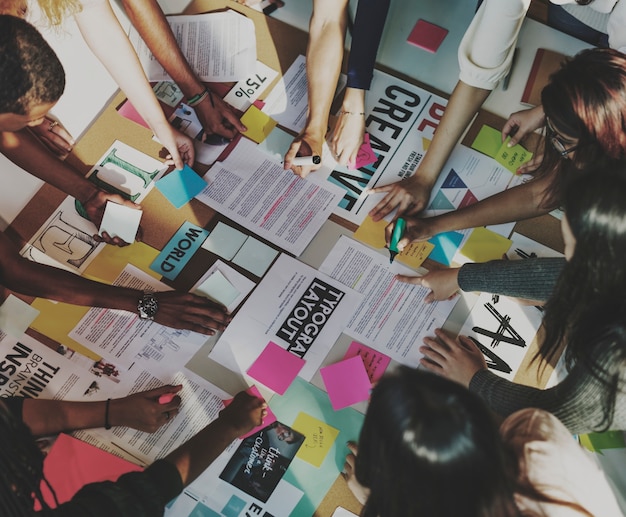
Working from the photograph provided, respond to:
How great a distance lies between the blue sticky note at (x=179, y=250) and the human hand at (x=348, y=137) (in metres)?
0.36

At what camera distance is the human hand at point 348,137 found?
4.45 ft

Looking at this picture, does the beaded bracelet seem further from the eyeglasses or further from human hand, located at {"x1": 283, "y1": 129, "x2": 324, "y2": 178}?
the eyeglasses

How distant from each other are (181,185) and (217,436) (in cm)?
57

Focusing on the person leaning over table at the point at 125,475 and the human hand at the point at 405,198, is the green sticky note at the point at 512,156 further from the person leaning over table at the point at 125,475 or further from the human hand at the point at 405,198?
the person leaning over table at the point at 125,475

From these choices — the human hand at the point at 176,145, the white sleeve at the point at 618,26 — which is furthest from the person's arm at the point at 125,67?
the white sleeve at the point at 618,26

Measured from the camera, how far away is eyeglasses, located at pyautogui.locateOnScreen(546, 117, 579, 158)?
1003 mm

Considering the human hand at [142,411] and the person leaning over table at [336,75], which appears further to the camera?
the person leaning over table at [336,75]

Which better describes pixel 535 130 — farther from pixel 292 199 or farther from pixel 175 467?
pixel 175 467

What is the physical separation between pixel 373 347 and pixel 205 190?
1.70 feet

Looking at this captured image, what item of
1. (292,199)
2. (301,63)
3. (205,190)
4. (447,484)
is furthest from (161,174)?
(447,484)

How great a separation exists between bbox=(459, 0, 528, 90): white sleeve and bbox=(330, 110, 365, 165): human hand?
26 centimetres

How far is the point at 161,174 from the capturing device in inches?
53.4

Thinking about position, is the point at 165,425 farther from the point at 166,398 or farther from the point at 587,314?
the point at 587,314

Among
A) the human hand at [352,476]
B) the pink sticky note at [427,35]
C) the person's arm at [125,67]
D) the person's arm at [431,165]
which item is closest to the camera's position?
the human hand at [352,476]
